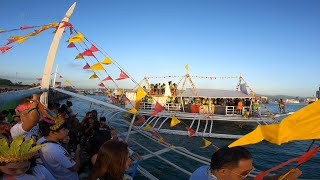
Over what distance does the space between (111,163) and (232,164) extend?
1228 millimetres

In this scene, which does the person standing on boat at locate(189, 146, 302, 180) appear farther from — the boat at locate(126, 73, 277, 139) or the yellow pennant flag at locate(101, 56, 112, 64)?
the boat at locate(126, 73, 277, 139)

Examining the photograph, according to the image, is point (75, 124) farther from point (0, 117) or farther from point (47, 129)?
point (47, 129)

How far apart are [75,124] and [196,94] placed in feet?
58.3

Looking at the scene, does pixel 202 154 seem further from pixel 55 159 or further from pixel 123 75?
pixel 55 159

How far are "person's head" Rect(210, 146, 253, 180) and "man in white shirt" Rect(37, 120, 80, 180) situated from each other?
2.22 m

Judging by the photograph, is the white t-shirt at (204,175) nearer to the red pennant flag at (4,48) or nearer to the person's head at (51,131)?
the person's head at (51,131)

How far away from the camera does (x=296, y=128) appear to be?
181cm

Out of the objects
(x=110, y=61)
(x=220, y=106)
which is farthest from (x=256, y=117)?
→ (x=110, y=61)

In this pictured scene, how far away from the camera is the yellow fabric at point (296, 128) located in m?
1.79

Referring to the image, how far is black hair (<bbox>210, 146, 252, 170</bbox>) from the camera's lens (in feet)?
7.97

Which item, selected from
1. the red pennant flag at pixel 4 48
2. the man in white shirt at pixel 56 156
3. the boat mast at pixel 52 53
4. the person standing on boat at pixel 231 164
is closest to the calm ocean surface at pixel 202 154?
the boat mast at pixel 52 53

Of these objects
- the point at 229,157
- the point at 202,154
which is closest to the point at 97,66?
the point at 229,157

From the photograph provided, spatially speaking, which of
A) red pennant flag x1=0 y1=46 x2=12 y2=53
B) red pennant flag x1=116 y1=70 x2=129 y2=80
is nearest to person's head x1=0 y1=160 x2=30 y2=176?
red pennant flag x1=116 y1=70 x2=129 y2=80

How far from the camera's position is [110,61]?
838 centimetres
